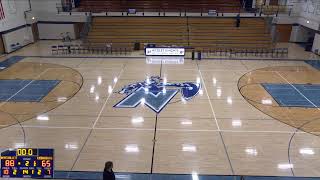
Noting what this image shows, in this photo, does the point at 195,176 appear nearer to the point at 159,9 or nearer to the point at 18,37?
the point at 18,37

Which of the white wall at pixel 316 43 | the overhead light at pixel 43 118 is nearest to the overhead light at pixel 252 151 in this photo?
the overhead light at pixel 43 118

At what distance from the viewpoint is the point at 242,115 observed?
1234 cm

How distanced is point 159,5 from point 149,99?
63.7 ft

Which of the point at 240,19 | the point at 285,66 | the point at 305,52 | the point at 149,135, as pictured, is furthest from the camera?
the point at 240,19

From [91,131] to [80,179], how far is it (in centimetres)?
293

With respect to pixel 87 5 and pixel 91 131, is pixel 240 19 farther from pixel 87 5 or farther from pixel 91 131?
pixel 91 131

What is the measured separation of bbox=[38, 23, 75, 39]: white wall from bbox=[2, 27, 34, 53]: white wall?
1.48m

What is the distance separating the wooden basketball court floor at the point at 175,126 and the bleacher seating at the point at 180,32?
6.71 meters

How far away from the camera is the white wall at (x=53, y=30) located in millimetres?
27312

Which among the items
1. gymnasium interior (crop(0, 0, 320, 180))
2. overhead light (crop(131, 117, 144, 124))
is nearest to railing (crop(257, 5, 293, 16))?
gymnasium interior (crop(0, 0, 320, 180))

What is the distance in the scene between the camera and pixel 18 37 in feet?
79.0

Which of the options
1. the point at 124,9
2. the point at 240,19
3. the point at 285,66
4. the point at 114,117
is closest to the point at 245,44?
the point at 240,19

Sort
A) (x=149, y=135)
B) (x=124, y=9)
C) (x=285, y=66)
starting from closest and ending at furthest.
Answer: (x=149, y=135) → (x=285, y=66) → (x=124, y=9)

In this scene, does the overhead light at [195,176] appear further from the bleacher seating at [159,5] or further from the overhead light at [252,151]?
the bleacher seating at [159,5]
